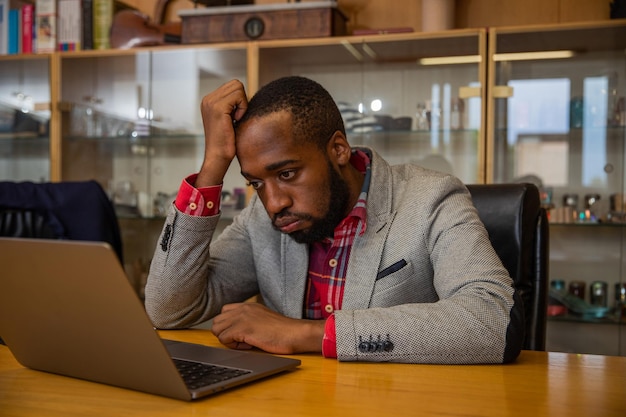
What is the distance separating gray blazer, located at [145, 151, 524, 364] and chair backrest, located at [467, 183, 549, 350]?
19cm

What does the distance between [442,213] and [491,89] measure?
1640mm

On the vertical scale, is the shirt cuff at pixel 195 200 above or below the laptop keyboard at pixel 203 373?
above

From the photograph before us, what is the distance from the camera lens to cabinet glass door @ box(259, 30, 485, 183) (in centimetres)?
300

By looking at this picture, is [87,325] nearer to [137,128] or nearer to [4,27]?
[137,128]

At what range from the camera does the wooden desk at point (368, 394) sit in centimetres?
Result: 84

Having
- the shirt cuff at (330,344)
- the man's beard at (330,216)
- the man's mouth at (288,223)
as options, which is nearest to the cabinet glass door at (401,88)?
the man's beard at (330,216)

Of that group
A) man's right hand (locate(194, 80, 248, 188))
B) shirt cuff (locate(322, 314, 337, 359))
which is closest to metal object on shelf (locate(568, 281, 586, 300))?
man's right hand (locate(194, 80, 248, 188))

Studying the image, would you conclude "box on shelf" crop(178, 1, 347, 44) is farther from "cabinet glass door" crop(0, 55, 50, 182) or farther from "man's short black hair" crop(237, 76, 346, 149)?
"man's short black hair" crop(237, 76, 346, 149)

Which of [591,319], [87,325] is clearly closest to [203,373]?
[87,325]

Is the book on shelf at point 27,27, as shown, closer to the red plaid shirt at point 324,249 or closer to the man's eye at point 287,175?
the red plaid shirt at point 324,249

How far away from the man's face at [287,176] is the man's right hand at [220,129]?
3 cm

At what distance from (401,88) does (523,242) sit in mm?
1579

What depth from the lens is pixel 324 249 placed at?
1.58 metres

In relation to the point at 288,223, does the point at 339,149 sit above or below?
above
